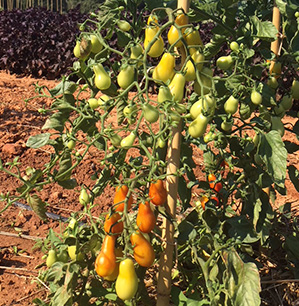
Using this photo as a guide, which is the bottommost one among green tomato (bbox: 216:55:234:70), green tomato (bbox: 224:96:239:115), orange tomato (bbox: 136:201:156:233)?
orange tomato (bbox: 136:201:156:233)

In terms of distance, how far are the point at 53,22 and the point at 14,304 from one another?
541 centimetres

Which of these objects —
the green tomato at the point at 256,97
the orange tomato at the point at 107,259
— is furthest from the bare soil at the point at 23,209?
the green tomato at the point at 256,97

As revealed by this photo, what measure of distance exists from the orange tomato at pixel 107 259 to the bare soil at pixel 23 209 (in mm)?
495

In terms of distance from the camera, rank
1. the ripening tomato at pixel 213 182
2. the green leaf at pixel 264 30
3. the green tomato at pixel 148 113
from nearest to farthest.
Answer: the green tomato at pixel 148 113, the green leaf at pixel 264 30, the ripening tomato at pixel 213 182

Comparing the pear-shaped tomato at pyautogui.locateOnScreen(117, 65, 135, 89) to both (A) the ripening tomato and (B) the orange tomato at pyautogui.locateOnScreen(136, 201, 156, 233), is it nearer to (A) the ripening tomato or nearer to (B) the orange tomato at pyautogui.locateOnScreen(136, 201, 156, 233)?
(B) the orange tomato at pyautogui.locateOnScreen(136, 201, 156, 233)

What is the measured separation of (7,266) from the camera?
2.03 meters

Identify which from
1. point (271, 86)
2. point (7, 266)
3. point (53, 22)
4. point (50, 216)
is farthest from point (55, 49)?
point (271, 86)

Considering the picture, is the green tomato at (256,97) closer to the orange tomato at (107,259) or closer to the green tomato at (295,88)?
the green tomato at (295,88)

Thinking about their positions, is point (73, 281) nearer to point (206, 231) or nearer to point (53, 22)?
point (206, 231)

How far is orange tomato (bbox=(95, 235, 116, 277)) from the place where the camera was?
1233mm

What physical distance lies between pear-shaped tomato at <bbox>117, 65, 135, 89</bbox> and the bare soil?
28 cm

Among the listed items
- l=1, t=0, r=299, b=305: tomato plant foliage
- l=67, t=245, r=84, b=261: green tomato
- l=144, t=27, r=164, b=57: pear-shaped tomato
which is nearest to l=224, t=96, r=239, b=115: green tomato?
l=1, t=0, r=299, b=305: tomato plant foliage

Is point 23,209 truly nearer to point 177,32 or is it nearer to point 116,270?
point 116,270

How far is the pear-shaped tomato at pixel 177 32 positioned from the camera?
1205 mm
